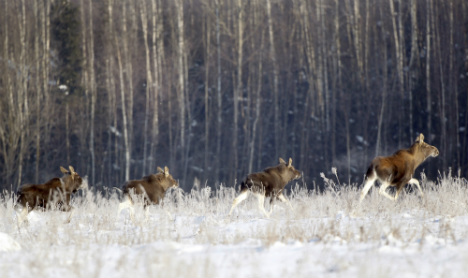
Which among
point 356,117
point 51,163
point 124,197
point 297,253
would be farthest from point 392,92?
point 297,253

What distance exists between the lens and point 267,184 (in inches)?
476

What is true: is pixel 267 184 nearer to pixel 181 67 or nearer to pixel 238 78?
pixel 238 78

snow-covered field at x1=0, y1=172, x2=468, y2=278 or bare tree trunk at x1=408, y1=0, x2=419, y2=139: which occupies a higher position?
bare tree trunk at x1=408, y1=0, x2=419, y2=139

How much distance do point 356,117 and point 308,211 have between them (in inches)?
836

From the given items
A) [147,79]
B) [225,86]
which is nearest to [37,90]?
[147,79]

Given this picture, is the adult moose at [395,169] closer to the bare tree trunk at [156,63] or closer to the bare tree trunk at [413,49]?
the bare tree trunk at [413,49]

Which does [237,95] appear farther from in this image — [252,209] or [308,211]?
[308,211]

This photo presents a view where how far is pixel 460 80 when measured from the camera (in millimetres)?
27875

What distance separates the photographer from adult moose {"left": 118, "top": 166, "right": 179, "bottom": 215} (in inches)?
462

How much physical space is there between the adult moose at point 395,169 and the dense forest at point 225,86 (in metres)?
15.3

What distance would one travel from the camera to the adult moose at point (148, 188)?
11.7m

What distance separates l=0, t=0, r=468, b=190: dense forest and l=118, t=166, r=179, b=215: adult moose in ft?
50.6

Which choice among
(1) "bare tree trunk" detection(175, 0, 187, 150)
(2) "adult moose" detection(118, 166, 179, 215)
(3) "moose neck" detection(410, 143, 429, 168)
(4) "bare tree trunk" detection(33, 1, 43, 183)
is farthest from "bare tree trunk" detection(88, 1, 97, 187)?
(3) "moose neck" detection(410, 143, 429, 168)

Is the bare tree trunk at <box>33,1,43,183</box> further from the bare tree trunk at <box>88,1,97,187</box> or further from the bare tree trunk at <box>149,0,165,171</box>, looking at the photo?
the bare tree trunk at <box>149,0,165,171</box>
